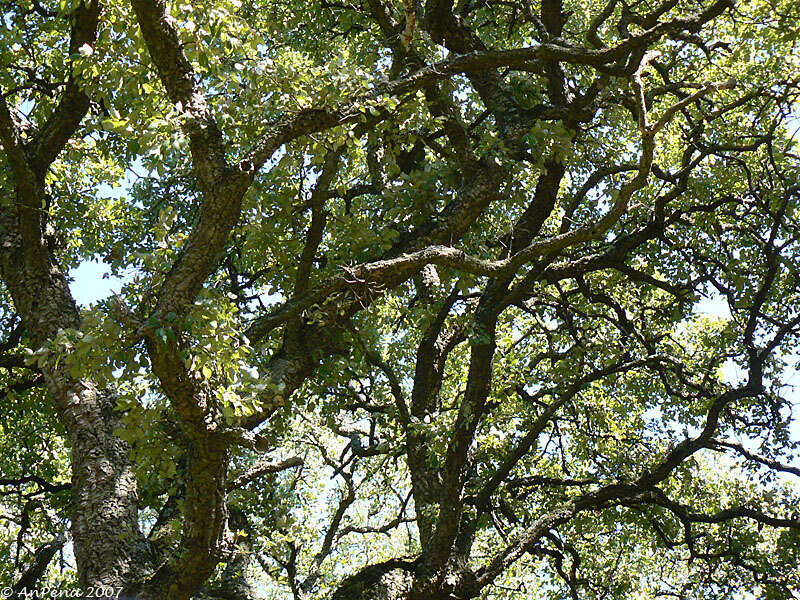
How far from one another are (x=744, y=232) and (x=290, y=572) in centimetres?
851

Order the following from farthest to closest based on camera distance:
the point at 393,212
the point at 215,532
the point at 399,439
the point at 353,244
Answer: the point at 399,439 < the point at 393,212 < the point at 353,244 < the point at 215,532

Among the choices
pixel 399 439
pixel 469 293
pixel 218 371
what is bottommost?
pixel 218 371

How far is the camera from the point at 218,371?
17.2 feet

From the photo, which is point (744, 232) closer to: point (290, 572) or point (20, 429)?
point (290, 572)

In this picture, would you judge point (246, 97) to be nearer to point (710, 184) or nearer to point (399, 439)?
point (399, 439)

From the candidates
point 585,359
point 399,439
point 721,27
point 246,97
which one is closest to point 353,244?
point 246,97

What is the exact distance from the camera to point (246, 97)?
6.48 m

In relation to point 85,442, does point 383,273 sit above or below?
above

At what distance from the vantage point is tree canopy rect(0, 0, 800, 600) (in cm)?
588

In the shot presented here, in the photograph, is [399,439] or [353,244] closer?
[353,244]

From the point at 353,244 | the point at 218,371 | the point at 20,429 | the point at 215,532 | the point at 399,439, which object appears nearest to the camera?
the point at 218,371

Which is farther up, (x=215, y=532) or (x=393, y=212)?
(x=393, y=212)

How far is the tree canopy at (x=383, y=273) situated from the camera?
5879mm

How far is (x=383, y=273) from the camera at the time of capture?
21.4 ft
